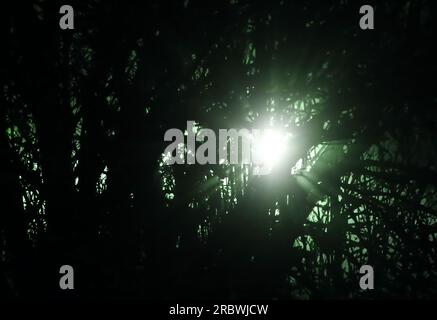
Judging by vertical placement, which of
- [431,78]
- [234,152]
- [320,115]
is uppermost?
[431,78]

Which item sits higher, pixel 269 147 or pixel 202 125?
pixel 202 125

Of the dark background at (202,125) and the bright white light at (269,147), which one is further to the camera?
the bright white light at (269,147)

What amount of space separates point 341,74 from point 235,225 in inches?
54.3

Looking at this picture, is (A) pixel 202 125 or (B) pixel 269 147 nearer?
(A) pixel 202 125

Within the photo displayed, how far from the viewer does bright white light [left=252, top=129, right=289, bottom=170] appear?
2.92 metres

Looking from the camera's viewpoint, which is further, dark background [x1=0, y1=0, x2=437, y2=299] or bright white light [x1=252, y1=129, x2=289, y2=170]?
bright white light [x1=252, y1=129, x2=289, y2=170]

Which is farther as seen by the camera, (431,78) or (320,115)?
(320,115)

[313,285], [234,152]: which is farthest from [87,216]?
[313,285]

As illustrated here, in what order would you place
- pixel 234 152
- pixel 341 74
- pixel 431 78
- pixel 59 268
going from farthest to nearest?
pixel 234 152 → pixel 59 268 → pixel 341 74 → pixel 431 78

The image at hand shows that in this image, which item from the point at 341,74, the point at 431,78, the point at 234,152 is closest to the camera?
the point at 431,78

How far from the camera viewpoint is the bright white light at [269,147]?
2.92 m

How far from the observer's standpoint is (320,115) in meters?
2.77

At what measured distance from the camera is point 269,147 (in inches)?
123
